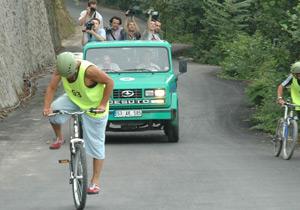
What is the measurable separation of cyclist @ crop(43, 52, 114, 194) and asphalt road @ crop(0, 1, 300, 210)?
0.70 meters

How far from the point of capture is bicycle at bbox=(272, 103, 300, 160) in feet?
50.8

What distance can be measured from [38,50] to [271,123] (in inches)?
621

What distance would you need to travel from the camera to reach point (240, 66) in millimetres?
32906

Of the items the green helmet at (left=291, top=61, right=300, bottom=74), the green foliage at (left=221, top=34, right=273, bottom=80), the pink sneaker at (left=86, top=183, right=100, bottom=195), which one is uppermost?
the green helmet at (left=291, top=61, right=300, bottom=74)

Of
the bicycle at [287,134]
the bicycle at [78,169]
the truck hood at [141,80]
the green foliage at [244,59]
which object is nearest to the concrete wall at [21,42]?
the truck hood at [141,80]

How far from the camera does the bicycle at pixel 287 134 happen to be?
1547cm

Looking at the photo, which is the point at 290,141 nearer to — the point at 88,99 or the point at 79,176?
the point at 88,99

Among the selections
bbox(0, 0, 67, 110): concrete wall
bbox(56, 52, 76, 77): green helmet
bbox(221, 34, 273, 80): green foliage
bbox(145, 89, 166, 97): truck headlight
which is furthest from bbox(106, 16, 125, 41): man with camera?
bbox(56, 52, 76, 77): green helmet

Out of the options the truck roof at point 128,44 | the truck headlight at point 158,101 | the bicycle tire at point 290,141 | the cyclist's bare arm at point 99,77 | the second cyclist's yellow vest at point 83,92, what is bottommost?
the bicycle tire at point 290,141

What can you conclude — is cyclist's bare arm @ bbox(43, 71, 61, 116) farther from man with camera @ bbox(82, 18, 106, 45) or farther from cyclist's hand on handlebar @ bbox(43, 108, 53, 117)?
man with camera @ bbox(82, 18, 106, 45)

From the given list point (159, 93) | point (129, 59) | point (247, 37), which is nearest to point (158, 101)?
point (159, 93)

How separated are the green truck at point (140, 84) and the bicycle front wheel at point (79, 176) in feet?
23.7

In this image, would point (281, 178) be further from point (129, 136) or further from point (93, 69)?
point (129, 136)

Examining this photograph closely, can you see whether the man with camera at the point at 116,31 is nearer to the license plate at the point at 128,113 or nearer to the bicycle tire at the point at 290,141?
the license plate at the point at 128,113
